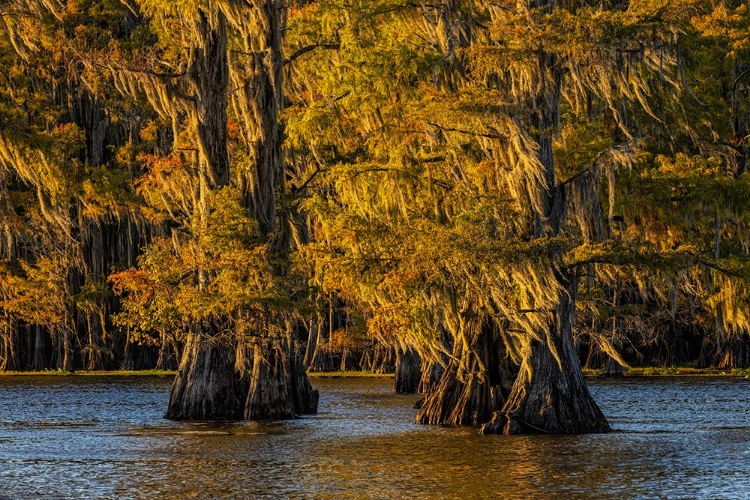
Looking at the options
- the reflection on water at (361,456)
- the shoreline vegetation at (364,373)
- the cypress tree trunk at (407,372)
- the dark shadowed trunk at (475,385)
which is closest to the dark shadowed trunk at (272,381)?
the reflection on water at (361,456)

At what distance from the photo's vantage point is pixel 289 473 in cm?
2364

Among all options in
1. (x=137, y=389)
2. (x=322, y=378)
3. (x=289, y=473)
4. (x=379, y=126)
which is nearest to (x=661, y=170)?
(x=379, y=126)

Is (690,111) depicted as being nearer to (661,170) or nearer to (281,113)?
(661,170)

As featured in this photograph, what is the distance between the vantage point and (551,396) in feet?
98.9

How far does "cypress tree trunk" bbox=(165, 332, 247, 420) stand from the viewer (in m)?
36.2

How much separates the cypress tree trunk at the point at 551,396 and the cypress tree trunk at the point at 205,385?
29.3ft

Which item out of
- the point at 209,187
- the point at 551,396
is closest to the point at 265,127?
the point at 209,187

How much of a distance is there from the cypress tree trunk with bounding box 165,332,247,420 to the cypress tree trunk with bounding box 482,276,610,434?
8943 mm

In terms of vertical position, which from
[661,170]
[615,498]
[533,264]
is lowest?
[615,498]

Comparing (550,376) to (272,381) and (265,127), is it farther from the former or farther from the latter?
(265,127)

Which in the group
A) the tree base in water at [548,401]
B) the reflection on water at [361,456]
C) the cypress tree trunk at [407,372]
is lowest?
the reflection on water at [361,456]

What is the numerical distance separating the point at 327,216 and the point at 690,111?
59.2ft

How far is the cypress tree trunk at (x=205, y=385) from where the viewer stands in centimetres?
3625

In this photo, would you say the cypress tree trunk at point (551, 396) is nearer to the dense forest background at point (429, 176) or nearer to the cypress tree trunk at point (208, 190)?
the dense forest background at point (429, 176)
